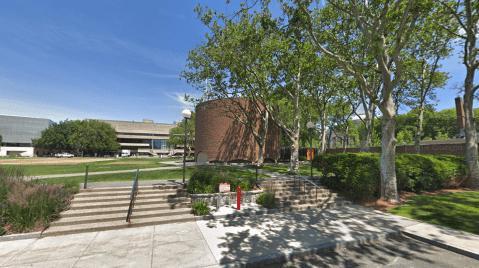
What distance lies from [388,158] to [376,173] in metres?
1.10

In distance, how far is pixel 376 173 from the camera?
1036 centimetres

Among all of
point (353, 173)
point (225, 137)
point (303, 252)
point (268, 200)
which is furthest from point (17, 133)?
point (353, 173)

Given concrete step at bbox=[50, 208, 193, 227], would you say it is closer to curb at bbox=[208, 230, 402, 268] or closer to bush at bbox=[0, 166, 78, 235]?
bush at bbox=[0, 166, 78, 235]

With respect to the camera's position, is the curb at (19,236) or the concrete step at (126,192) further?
the concrete step at (126,192)

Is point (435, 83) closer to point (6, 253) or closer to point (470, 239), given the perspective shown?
point (470, 239)

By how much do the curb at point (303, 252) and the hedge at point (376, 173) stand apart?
4081mm

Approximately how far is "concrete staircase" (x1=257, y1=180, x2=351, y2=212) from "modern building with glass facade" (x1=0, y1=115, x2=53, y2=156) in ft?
390

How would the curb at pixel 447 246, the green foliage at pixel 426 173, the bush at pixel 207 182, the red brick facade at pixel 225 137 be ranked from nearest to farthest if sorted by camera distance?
the curb at pixel 447 246, the bush at pixel 207 182, the green foliage at pixel 426 173, the red brick facade at pixel 225 137

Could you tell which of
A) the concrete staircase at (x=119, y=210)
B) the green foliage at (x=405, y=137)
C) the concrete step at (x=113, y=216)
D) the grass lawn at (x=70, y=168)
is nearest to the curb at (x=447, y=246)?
the concrete staircase at (x=119, y=210)

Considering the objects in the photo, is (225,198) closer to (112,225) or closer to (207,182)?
(207,182)

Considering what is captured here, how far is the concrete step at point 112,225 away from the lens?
6191mm

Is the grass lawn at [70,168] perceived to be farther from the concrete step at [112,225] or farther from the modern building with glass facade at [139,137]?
the modern building with glass facade at [139,137]

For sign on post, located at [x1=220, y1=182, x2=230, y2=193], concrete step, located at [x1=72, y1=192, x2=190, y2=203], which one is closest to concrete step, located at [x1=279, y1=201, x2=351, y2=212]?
sign on post, located at [x1=220, y1=182, x2=230, y2=193]

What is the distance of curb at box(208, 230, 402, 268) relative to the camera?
184 inches
